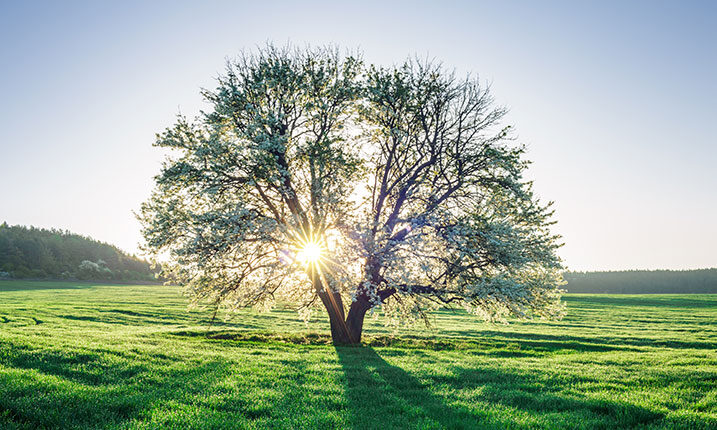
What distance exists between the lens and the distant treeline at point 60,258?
111 m

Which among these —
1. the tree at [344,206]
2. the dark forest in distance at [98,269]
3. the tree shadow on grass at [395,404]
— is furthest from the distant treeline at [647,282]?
the tree shadow on grass at [395,404]

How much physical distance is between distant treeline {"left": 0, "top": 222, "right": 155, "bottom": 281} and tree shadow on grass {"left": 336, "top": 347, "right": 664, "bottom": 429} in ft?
Answer: 359

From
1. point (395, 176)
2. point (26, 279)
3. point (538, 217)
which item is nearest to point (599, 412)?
point (538, 217)

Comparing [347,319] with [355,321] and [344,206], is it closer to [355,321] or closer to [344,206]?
[355,321]

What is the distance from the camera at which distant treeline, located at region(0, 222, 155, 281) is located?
11119cm

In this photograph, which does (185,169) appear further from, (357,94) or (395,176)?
(395,176)

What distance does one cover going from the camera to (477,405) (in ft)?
30.2

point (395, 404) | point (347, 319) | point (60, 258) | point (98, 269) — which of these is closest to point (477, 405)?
point (395, 404)

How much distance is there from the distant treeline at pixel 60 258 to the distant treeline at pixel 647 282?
135588 millimetres

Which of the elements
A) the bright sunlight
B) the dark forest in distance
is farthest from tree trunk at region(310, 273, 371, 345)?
the dark forest in distance

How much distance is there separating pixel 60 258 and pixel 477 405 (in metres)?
153

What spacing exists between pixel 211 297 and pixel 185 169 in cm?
738

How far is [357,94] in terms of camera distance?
20109 mm

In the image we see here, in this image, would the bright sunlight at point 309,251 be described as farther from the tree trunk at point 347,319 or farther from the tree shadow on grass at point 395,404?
the tree shadow on grass at point 395,404
